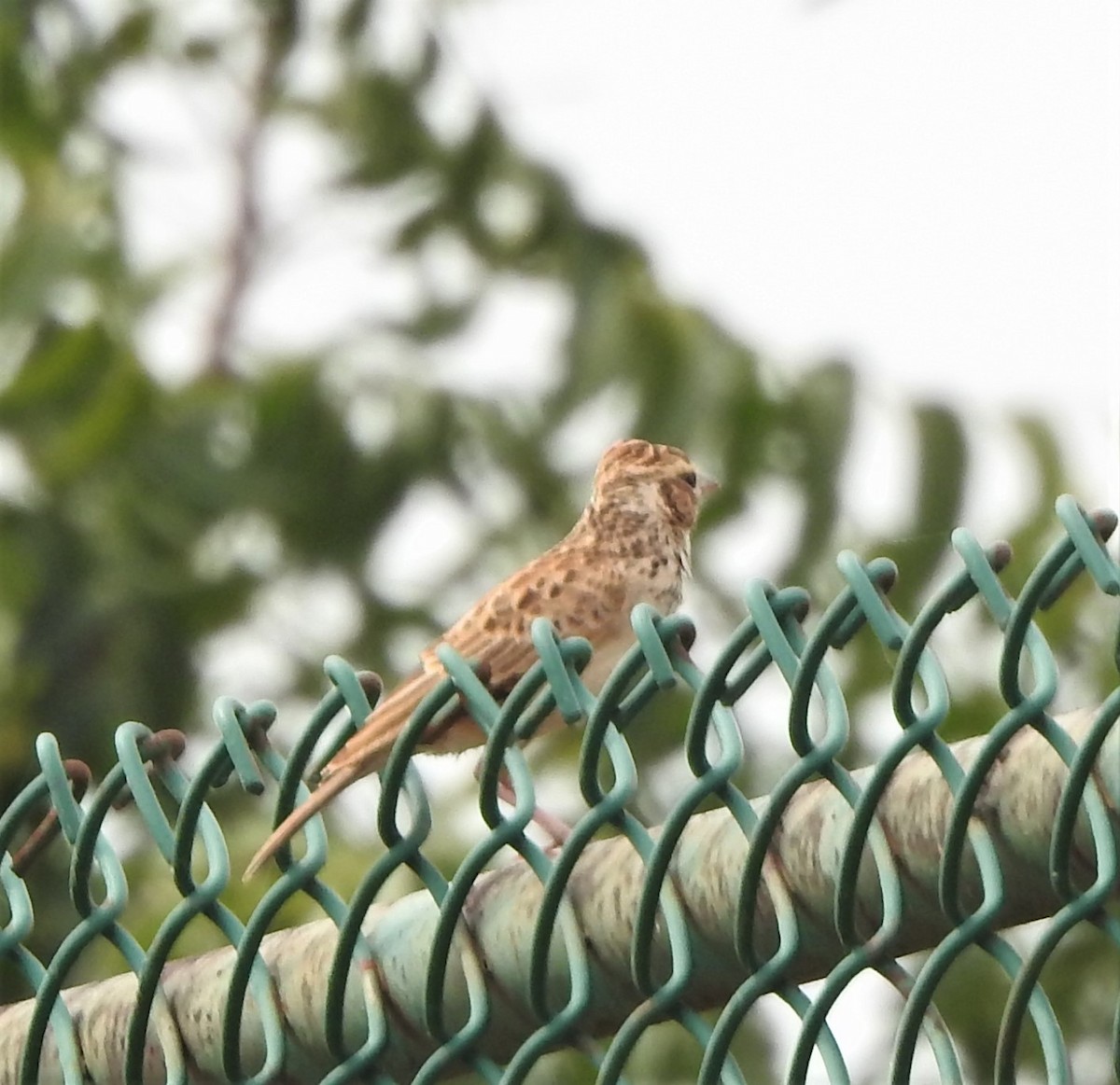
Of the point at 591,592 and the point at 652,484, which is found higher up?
the point at 652,484

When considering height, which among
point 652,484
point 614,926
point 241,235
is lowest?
point 614,926

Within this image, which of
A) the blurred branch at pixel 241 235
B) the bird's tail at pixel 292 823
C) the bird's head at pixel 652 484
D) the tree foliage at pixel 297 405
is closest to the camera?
the bird's tail at pixel 292 823

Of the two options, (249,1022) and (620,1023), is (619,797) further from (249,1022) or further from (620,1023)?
(249,1022)

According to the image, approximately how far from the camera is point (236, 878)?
7.20 meters

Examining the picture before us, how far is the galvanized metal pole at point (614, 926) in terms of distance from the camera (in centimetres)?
231

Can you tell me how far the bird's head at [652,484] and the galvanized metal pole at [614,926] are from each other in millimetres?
2985

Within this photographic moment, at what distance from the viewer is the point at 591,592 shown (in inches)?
208

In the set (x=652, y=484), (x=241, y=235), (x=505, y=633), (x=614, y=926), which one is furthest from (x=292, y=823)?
(x=241, y=235)

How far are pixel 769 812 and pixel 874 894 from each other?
0.44 ft

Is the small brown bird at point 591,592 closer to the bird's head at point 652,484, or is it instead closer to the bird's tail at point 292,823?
the bird's head at point 652,484

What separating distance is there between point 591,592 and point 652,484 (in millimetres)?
790

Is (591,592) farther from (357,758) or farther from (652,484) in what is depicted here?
(357,758)

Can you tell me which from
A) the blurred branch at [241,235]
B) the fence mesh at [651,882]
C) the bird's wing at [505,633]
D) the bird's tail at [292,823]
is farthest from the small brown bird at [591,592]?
the blurred branch at [241,235]

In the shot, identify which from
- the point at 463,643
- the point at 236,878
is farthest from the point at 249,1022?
the point at 236,878
